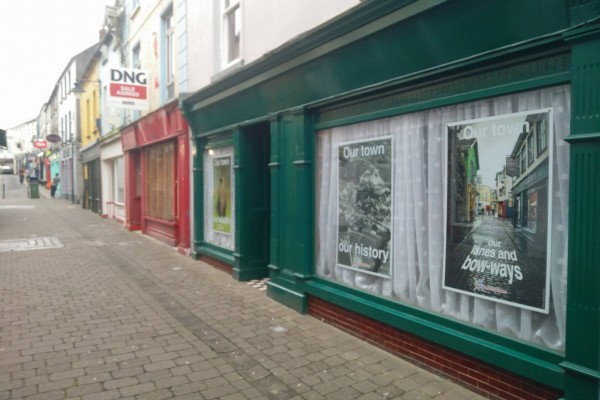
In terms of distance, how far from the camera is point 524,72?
3.27 m

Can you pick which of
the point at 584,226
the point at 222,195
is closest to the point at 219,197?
the point at 222,195

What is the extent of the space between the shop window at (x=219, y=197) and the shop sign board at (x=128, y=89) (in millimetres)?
3901

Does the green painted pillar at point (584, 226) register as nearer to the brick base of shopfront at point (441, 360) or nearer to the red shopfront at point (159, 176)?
the brick base of shopfront at point (441, 360)

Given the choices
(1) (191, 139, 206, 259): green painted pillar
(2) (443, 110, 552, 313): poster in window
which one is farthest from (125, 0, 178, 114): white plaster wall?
(2) (443, 110, 552, 313): poster in window

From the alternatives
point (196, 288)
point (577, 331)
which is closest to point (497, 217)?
point (577, 331)

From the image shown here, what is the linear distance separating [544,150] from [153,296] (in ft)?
18.0

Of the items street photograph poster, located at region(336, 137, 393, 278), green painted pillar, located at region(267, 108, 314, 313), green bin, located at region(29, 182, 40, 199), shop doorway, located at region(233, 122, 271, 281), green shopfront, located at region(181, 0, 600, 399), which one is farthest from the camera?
green bin, located at region(29, 182, 40, 199)

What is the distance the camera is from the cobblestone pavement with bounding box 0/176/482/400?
3662mm

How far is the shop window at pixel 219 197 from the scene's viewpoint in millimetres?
8094

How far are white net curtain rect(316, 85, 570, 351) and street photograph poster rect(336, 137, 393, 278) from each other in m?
0.09

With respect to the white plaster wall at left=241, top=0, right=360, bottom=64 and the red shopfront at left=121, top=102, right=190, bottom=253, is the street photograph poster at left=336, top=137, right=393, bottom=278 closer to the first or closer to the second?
the white plaster wall at left=241, top=0, right=360, bottom=64

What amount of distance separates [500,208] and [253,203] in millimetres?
4819

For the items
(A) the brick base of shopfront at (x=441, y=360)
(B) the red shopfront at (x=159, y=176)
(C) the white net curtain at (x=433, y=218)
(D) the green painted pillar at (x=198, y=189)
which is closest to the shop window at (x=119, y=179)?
(B) the red shopfront at (x=159, y=176)

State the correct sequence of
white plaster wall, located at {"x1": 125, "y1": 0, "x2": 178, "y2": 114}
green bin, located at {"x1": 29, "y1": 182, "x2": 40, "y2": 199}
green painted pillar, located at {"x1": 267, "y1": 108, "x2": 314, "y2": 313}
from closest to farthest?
green painted pillar, located at {"x1": 267, "y1": 108, "x2": 314, "y2": 313} < white plaster wall, located at {"x1": 125, "y1": 0, "x2": 178, "y2": 114} < green bin, located at {"x1": 29, "y1": 182, "x2": 40, "y2": 199}
